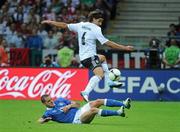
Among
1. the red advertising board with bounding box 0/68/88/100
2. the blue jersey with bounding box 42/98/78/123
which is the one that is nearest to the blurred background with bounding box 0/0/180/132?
the red advertising board with bounding box 0/68/88/100

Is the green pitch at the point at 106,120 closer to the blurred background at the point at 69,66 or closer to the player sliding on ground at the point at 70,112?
the blurred background at the point at 69,66

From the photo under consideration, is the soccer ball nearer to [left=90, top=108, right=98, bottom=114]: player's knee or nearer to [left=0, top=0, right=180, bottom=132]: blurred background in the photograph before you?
[left=0, top=0, right=180, bottom=132]: blurred background

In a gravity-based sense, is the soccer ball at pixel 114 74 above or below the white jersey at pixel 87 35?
below

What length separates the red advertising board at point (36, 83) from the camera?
24312 mm

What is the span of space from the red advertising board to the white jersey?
226 inches

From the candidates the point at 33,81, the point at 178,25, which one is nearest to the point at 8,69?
the point at 33,81

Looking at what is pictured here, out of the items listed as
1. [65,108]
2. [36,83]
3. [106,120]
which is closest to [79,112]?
[65,108]

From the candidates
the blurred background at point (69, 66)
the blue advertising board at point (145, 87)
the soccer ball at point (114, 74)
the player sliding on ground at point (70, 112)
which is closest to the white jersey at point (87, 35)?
the soccer ball at point (114, 74)

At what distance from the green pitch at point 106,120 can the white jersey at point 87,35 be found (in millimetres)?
1774

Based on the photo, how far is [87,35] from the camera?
59.9 feet

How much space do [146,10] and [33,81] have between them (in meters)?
8.22

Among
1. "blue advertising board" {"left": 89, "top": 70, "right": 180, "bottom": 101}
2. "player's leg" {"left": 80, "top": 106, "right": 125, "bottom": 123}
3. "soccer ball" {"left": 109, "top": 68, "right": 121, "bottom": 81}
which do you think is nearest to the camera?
"player's leg" {"left": 80, "top": 106, "right": 125, "bottom": 123}

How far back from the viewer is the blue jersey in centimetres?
1545

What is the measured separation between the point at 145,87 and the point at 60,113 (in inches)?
372
